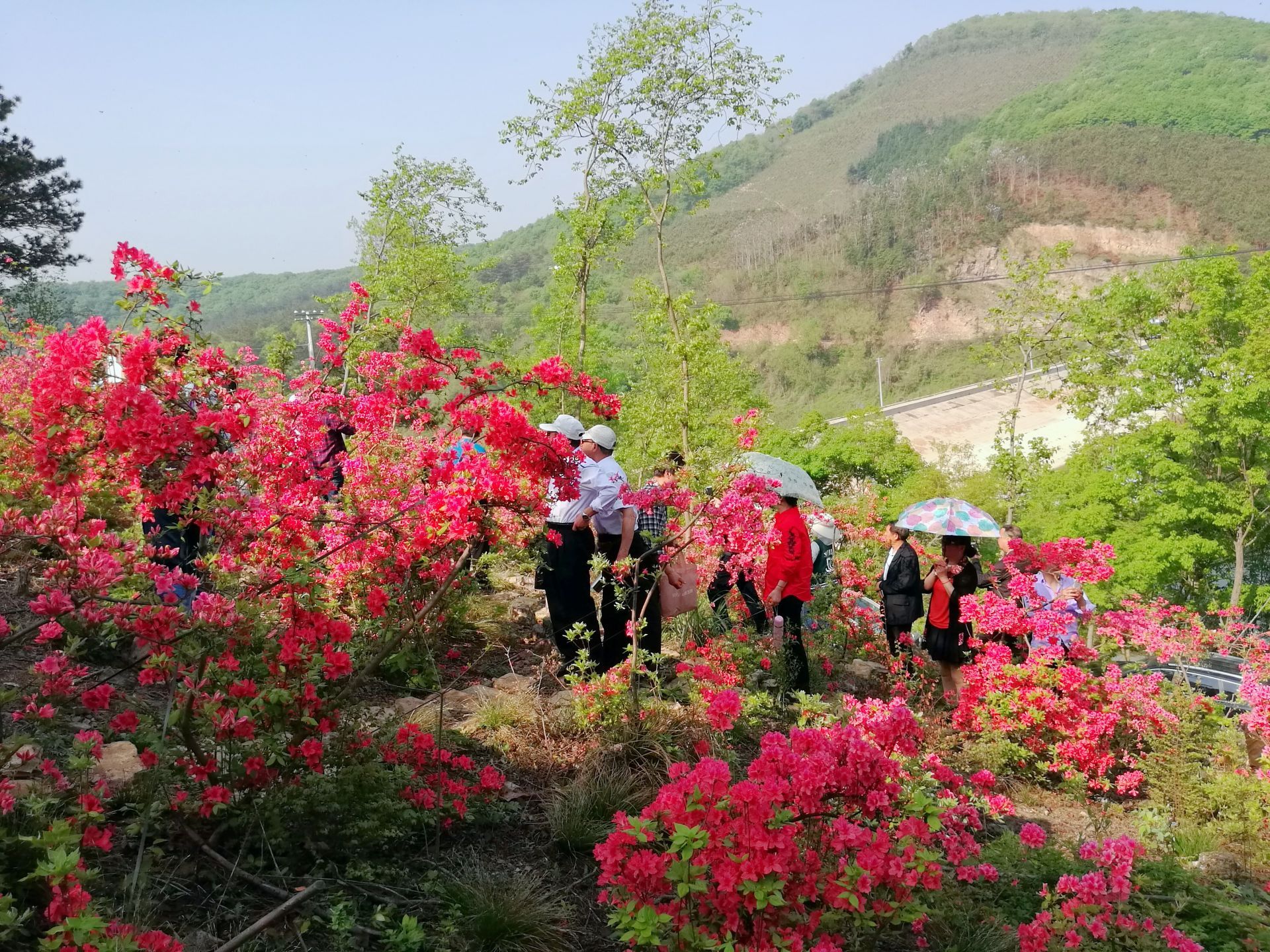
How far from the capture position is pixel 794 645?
5.83m

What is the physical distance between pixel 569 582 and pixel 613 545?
1.14 feet

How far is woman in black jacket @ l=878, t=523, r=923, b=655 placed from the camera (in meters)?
6.89

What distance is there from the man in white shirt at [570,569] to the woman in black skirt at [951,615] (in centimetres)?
263

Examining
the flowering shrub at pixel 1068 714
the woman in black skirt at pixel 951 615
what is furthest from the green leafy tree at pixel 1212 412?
the flowering shrub at pixel 1068 714

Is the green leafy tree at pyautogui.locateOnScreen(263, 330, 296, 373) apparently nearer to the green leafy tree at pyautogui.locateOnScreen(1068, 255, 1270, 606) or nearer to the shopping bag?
the shopping bag

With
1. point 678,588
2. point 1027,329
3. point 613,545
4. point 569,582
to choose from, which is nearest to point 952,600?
point 678,588

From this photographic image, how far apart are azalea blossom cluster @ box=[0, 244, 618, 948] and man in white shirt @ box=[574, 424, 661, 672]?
116 centimetres

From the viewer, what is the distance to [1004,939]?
3088 millimetres

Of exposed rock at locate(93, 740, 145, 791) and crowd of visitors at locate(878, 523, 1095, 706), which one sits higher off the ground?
exposed rock at locate(93, 740, 145, 791)

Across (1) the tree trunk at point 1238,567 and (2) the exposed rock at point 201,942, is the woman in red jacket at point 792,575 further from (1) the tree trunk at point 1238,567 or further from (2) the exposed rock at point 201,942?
(1) the tree trunk at point 1238,567

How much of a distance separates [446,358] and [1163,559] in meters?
14.6

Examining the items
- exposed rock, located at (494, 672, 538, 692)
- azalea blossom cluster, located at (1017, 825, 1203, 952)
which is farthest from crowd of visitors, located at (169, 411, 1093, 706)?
azalea blossom cluster, located at (1017, 825, 1203, 952)

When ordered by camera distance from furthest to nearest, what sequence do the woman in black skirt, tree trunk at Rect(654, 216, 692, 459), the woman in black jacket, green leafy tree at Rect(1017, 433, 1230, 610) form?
green leafy tree at Rect(1017, 433, 1230, 610) → tree trunk at Rect(654, 216, 692, 459) → the woman in black jacket → the woman in black skirt

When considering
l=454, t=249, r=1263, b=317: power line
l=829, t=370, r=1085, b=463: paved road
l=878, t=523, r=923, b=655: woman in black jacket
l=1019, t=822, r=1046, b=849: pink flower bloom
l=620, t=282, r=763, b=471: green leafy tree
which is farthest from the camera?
l=454, t=249, r=1263, b=317: power line
